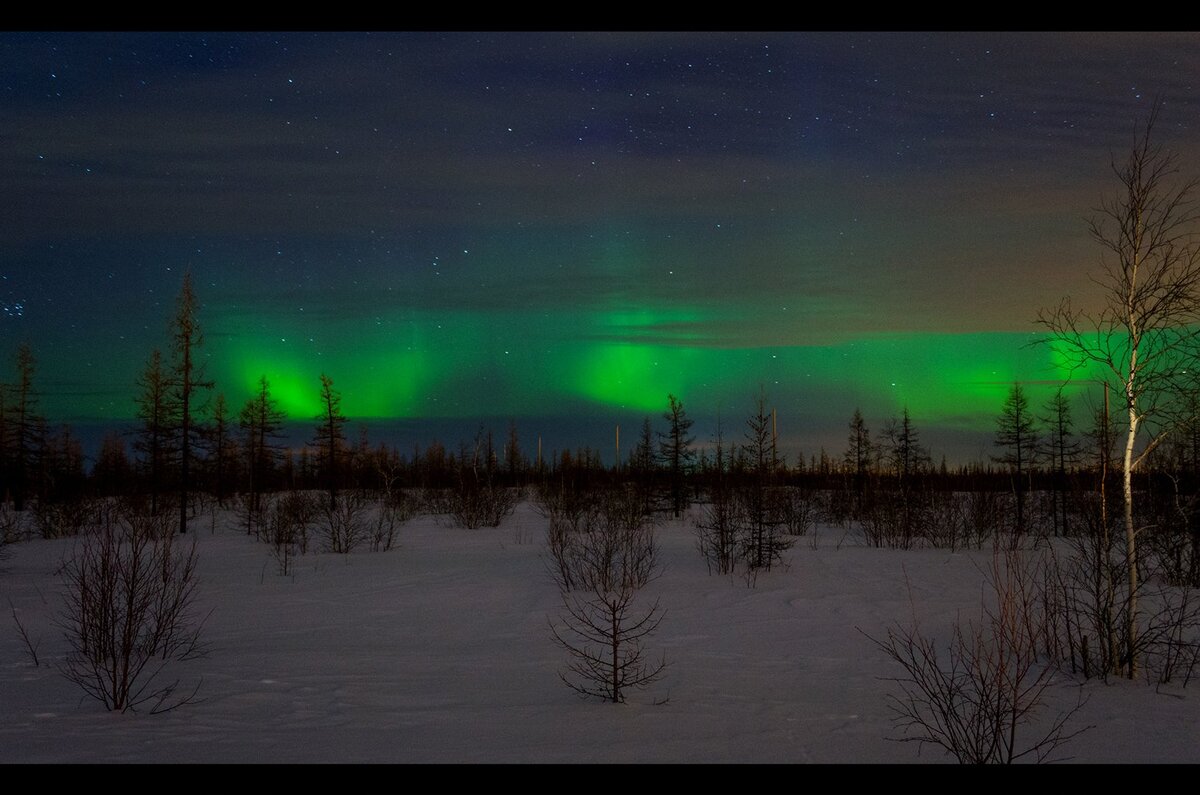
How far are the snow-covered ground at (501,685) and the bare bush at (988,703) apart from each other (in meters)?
0.26

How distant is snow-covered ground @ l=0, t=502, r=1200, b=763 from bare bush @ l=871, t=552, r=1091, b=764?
262mm

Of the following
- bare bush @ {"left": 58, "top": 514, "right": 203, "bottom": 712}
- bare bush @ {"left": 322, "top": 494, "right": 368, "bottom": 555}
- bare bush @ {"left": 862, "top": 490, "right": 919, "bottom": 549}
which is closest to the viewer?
bare bush @ {"left": 58, "top": 514, "right": 203, "bottom": 712}

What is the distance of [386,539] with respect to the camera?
23547 mm

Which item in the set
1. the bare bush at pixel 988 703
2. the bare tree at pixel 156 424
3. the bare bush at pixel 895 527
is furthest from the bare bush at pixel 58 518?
the bare bush at pixel 988 703

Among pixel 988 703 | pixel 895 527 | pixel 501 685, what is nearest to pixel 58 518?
pixel 501 685

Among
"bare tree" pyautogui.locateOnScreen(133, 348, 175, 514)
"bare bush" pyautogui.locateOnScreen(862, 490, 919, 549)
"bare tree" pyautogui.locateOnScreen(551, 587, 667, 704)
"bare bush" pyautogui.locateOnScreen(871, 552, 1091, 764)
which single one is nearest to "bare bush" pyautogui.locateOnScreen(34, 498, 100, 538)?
"bare tree" pyautogui.locateOnScreen(133, 348, 175, 514)

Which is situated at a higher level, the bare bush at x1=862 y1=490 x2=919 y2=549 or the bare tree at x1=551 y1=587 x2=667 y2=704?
the bare tree at x1=551 y1=587 x2=667 y2=704

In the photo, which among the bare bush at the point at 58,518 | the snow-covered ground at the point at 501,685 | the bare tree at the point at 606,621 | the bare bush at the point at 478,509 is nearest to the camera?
the snow-covered ground at the point at 501,685

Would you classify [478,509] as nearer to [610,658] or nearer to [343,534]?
[343,534]

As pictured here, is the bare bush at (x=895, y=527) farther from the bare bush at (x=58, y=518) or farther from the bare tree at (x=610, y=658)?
the bare bush at (x=58, y=518)

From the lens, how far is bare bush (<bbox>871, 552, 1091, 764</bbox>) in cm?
486

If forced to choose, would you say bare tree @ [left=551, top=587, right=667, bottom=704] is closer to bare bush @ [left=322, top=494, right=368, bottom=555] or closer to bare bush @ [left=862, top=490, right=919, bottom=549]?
bare bush @ [left=322, top=494, right=368, bottom=555]

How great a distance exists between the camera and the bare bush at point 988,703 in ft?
16.0
